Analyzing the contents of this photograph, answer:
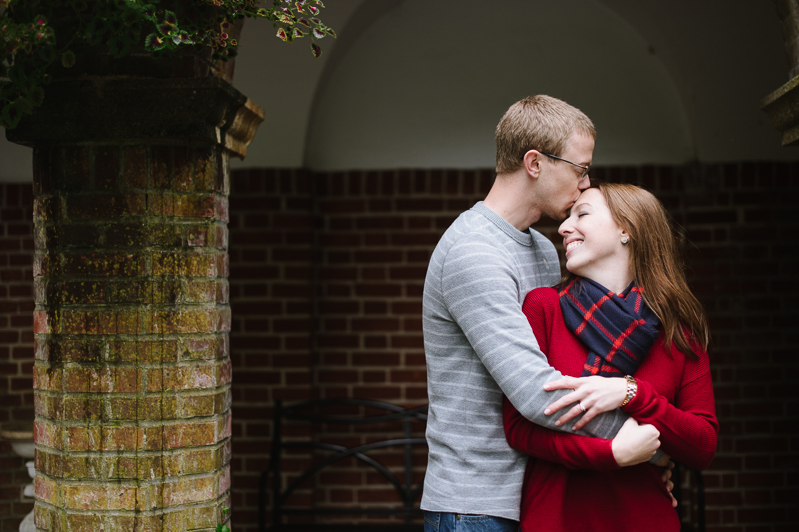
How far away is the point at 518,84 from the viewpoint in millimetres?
3639

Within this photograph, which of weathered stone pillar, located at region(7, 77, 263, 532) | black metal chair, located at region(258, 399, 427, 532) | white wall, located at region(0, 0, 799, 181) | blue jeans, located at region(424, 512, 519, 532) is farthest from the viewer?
white wall, located at region(0, 0, 799, 181)

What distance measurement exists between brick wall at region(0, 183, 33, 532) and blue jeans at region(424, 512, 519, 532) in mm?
2834

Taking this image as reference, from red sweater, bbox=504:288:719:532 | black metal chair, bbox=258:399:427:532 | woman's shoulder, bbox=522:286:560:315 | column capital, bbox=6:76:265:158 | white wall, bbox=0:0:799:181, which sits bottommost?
black metal chair, bbox=258:399:427:532

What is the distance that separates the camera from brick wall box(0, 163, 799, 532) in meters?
3.48

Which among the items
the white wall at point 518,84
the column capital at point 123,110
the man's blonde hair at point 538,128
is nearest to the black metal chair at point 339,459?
the white wall at point 518,84

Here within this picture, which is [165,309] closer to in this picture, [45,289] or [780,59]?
[45,289]

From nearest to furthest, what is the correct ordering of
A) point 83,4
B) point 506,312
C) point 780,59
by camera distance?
point 506,312, point 83,4, point 780,59

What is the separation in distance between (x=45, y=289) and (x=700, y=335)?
183cm

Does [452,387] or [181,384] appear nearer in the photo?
[452,387]

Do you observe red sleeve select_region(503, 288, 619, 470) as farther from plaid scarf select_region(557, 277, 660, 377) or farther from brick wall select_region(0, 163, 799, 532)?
brick wall select_region(0, 163, 799, 532)

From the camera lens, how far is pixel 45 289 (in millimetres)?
1919

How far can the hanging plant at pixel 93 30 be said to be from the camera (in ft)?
5.26

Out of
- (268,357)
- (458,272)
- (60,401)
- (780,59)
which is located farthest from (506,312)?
(780,59)

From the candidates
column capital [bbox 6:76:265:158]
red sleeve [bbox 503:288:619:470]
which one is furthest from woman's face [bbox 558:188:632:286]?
column capital [bbox 6:76:265:158]
